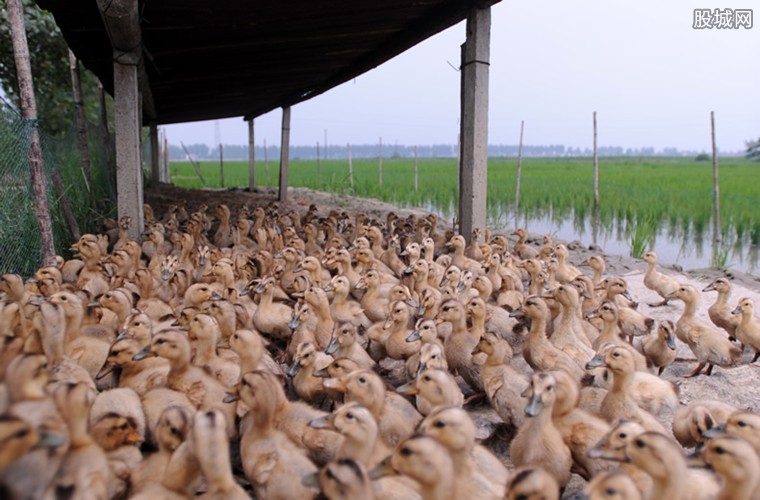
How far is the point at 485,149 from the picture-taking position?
8852 millimetres

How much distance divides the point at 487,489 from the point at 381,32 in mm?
8661

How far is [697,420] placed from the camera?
3717mm

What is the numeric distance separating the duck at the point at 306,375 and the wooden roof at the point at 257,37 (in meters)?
4.81

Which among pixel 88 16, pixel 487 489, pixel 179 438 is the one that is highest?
→ pixel 88 16

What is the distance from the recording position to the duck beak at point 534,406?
3.42 m

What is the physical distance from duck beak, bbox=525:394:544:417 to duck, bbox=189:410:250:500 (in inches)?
64.5

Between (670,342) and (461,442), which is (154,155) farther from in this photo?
(461,442)

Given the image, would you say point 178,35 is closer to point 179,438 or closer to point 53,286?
point 53,286

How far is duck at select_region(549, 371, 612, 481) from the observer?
354cm

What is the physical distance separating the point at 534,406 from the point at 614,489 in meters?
0.90

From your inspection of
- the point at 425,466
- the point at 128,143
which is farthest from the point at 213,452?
the point at 128,143

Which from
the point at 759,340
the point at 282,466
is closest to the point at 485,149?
the point at 759,340

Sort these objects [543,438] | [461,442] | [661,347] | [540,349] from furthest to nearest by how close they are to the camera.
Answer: [661,347]
[540,349]
[543,438]
[461,442]

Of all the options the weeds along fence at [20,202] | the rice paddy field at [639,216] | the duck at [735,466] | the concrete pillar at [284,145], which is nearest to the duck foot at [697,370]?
the duck at [735,466]
